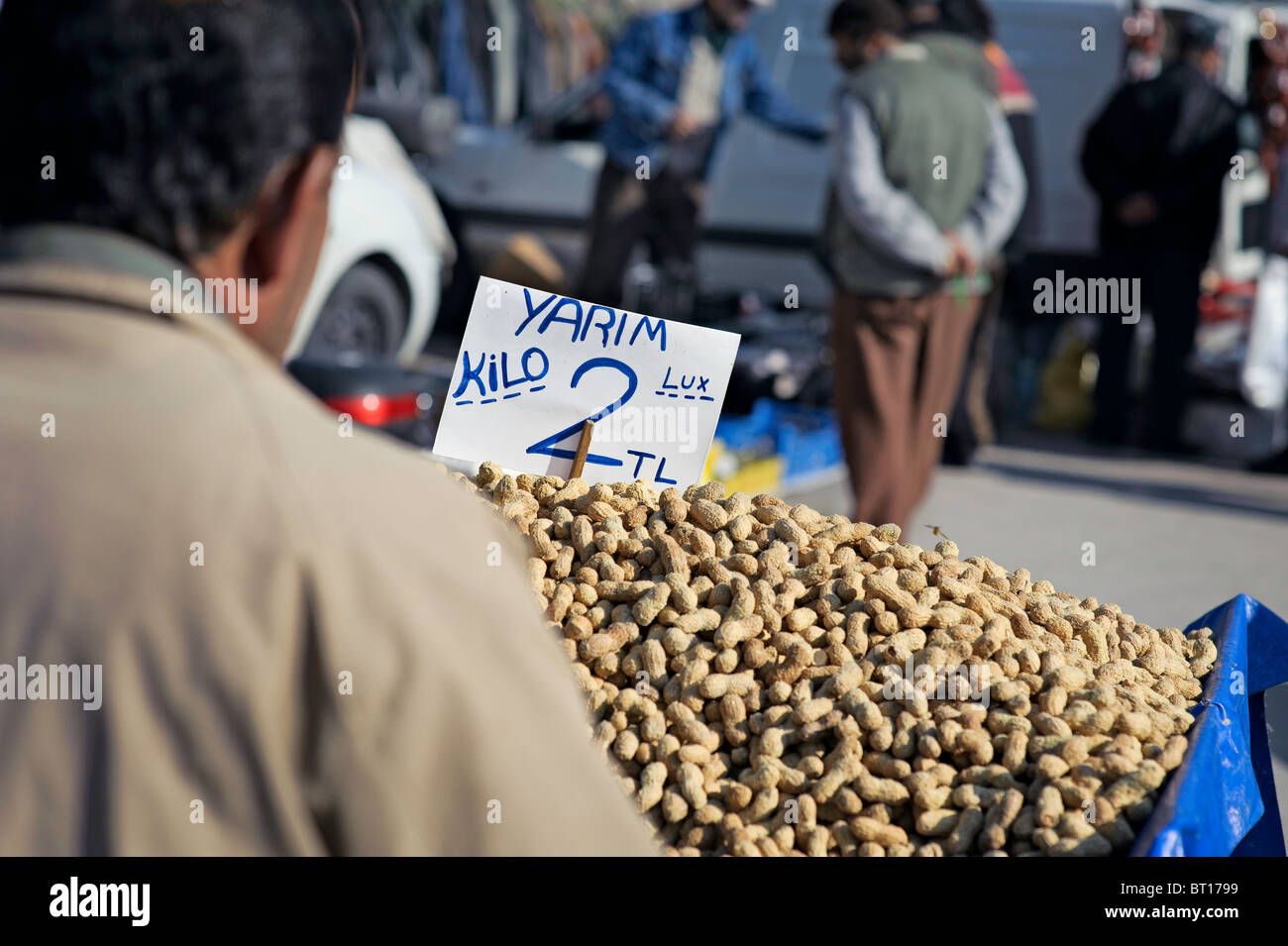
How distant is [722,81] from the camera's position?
7059 millimetres

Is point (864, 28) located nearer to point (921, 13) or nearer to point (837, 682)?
point (921, 13)

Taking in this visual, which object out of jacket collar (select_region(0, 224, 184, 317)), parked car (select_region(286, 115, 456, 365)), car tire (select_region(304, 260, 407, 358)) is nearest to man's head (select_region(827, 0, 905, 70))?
parked car (select_region(286, 115, 456, 365))

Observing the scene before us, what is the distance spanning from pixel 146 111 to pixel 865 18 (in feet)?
13.2

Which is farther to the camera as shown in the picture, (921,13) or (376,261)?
(376,261)

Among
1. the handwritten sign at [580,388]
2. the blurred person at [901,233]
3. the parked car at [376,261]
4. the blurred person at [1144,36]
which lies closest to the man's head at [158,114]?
the handwritten sign at [580,388]

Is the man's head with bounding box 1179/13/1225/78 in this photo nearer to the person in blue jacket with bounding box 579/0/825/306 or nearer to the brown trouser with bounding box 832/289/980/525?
the person in blue jacket with bounding box 579/0/825/306

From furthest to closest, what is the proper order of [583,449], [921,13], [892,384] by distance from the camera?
1. [921,13]
2. [892,384]
3. [583,449]

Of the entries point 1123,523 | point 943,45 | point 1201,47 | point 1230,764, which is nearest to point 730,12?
point 943,45

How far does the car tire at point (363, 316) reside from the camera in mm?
6406

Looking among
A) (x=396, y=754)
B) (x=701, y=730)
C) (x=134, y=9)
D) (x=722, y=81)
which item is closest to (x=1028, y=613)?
(x=701, y=730)

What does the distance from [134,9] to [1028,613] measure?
1819 millimetres

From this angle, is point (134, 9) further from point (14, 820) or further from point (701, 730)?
point (701, 730)

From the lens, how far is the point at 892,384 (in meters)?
4.81
